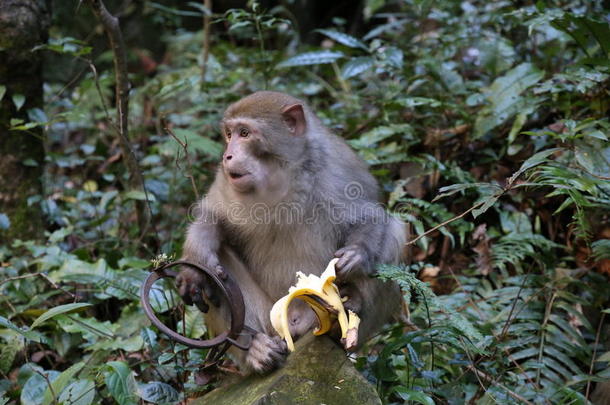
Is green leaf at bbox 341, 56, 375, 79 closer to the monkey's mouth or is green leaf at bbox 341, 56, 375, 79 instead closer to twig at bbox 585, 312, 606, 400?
the monkey's mouth

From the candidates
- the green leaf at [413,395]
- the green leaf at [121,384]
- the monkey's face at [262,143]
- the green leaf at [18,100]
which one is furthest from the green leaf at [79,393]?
the green leaf at [18,100]

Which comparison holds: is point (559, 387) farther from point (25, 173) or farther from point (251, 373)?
point (25, 173)

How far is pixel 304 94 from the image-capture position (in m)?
8.40

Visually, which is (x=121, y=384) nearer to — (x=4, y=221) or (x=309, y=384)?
(x=309, y=384)

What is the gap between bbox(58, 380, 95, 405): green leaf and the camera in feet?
12.3

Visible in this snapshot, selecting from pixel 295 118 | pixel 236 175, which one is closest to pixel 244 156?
pixel 236 175

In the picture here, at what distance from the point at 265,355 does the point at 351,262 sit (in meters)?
0.73

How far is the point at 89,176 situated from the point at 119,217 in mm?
1750

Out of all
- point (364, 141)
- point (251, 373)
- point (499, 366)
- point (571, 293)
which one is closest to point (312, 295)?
point (251, 373)

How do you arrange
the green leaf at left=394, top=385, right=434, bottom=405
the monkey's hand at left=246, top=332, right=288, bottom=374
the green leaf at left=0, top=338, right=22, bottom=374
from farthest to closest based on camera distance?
the green leaf at left=0, top=338, right=22, bottom=374 < the monkey's hand at left=246, top=332, right=288, bottom=374 < the green leaf at left=394, top=385, right=434, bottom=405

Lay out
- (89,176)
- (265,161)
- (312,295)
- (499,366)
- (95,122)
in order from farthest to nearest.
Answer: (95,122)
(89,176)
(499,366)
(265,161)
(312,295)

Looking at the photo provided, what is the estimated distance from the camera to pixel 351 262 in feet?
12.4

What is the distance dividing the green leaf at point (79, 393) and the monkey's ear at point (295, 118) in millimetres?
1993

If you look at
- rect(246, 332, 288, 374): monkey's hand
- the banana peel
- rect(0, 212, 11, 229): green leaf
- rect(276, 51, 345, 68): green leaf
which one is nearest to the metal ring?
rect(246, 332, 288, 374): monkey's hand
